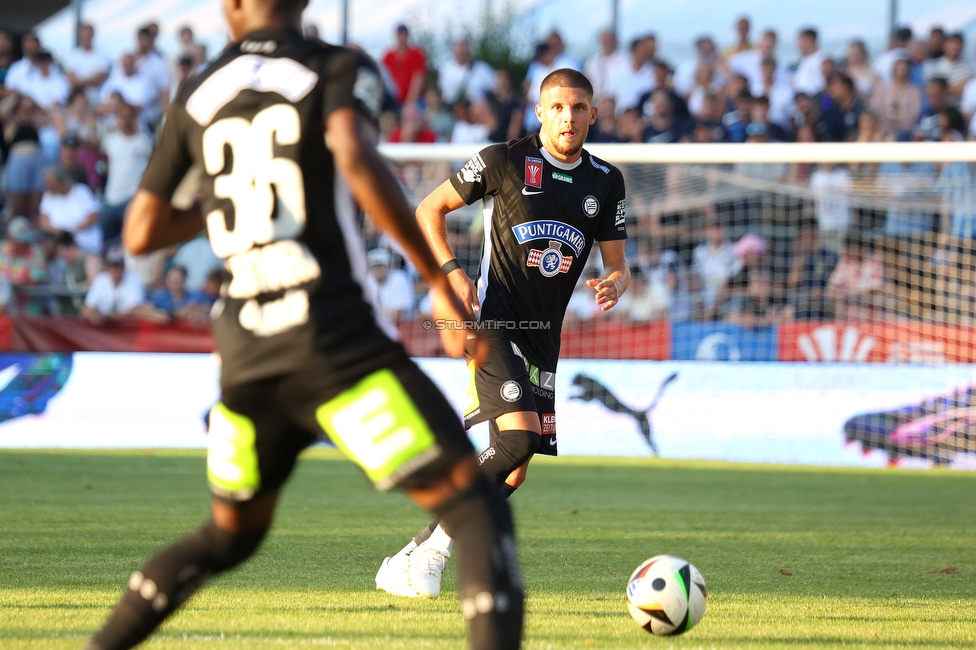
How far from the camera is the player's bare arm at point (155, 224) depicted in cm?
331

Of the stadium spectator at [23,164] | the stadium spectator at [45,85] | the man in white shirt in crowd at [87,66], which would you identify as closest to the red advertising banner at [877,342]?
the stadium spectator at [23,164]

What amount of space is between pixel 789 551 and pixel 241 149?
516cm

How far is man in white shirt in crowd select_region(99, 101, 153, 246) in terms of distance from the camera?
56.2ft

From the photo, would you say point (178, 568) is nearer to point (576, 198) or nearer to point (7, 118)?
point (576, 198)

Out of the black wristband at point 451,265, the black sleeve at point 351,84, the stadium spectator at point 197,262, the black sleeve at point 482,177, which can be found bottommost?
the stadium spectator at point 197,262

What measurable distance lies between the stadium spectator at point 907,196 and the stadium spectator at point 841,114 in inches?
49.6

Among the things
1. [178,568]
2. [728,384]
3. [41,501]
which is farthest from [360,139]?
[728,384]

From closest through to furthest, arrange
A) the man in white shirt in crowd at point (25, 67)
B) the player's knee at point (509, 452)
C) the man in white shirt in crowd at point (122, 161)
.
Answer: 1. the player's knee at point (509, 452)
2. the man in white shirt in crowd at point (122, 161)
3. the man in white shirt in crowd at point (25, 67)

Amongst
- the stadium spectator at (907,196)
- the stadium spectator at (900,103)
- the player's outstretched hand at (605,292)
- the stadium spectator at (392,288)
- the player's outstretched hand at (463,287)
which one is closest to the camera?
the player's outstretched hand at (605,292)

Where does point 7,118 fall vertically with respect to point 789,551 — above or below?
above

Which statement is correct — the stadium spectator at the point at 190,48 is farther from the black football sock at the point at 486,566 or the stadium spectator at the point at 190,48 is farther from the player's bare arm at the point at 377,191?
the black football sock at the point at 486,566

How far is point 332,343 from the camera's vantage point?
3020 mm

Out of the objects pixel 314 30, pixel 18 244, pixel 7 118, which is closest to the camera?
pixel 18 244

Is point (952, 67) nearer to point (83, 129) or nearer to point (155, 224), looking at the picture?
point (83, 129)
